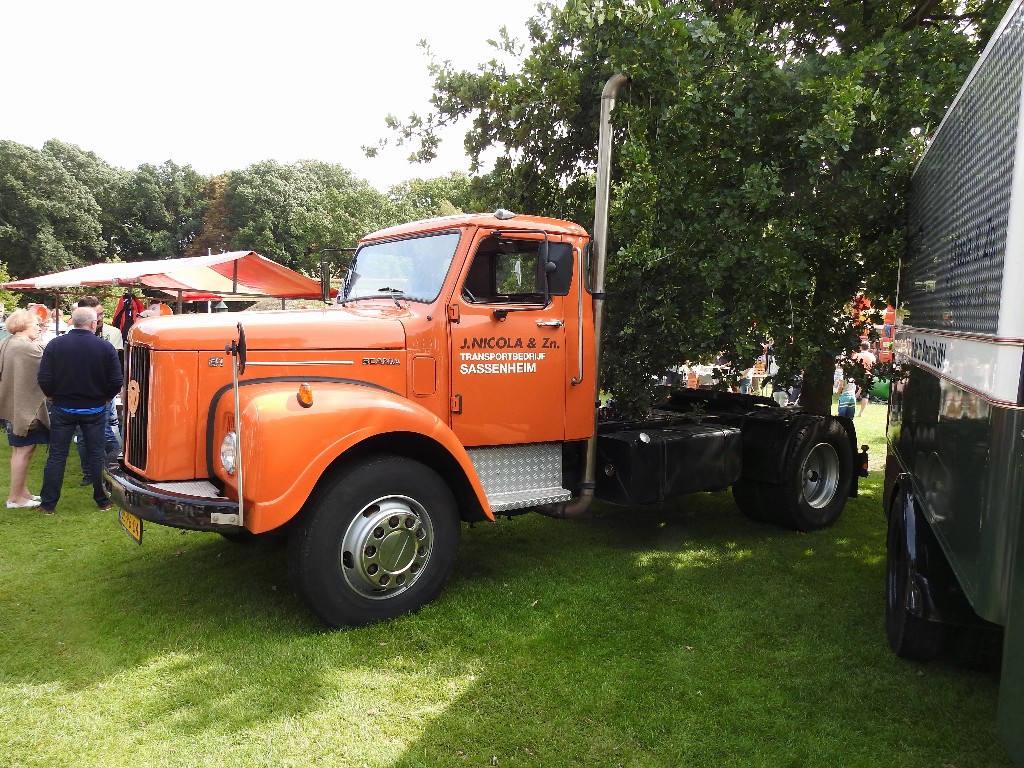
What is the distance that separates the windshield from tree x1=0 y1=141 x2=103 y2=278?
5100cm

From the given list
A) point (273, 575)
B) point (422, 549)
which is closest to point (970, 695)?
point (422, 549)

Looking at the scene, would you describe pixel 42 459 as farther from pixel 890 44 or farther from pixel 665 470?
pixel 890 44

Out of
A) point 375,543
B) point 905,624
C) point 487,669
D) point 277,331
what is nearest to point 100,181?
point 277,331

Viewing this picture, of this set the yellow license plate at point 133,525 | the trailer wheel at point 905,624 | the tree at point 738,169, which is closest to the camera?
the trailer wheel at point 905,624

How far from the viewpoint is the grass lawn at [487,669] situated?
3168mm

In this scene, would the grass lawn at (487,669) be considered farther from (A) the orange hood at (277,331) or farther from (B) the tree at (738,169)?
(B) the tree at (738,169)

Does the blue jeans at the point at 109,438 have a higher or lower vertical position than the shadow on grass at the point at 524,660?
higher

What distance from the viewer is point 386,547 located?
427 cm

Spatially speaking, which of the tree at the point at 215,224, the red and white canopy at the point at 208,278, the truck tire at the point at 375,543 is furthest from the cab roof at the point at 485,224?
the tree at the point at 215,224

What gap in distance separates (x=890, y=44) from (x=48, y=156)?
5794cm

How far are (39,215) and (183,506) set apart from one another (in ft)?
178

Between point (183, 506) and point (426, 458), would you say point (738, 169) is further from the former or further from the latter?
point (183, 506)

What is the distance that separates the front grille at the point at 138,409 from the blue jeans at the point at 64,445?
7.51 ft

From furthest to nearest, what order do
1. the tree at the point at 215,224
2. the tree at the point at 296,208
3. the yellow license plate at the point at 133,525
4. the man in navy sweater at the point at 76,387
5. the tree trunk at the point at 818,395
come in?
the tree at the point at 215,224 < the tree at the point at 296,208 < the tree trunk at the point at 818,395 < the man in navy sweater at the point at 76,387 < the yellow license plate at the point at 133,525
